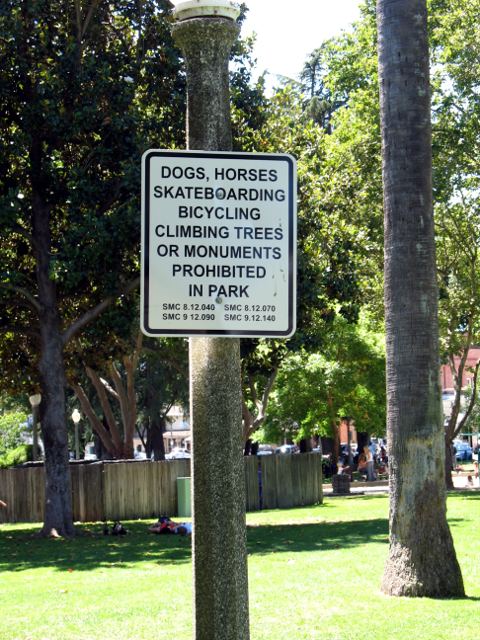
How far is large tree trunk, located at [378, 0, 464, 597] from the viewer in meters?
10.9

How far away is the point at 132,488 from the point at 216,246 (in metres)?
26.2

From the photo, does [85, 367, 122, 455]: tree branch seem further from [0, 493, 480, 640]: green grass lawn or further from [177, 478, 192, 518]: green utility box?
[0, 493, 480, 640]: green grass lawn

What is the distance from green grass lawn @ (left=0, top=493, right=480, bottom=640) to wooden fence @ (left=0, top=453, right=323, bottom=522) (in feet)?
20.6

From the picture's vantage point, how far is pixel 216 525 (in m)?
3.68

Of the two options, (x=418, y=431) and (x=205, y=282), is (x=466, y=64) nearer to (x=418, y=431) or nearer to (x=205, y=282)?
(x=418, y=431)

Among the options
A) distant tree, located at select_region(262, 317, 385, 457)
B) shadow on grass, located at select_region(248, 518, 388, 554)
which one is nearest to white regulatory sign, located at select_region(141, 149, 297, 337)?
shadow on grass, located at select_region(248, 518, 388, 554)

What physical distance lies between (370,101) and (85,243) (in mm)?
12181

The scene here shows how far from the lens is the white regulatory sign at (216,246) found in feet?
12.0

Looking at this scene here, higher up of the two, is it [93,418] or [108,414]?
[108,414]

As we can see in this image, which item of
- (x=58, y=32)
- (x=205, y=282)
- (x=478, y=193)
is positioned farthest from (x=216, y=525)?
(x=478, y=193)

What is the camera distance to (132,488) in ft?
96.0

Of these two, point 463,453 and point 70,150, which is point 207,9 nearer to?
point 70,150

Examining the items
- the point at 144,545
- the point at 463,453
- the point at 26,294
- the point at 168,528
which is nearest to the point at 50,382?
the point at 26,294

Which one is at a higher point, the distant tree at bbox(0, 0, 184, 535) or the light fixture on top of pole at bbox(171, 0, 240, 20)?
the distant tree at bbox(0, 0, 184, 535)
